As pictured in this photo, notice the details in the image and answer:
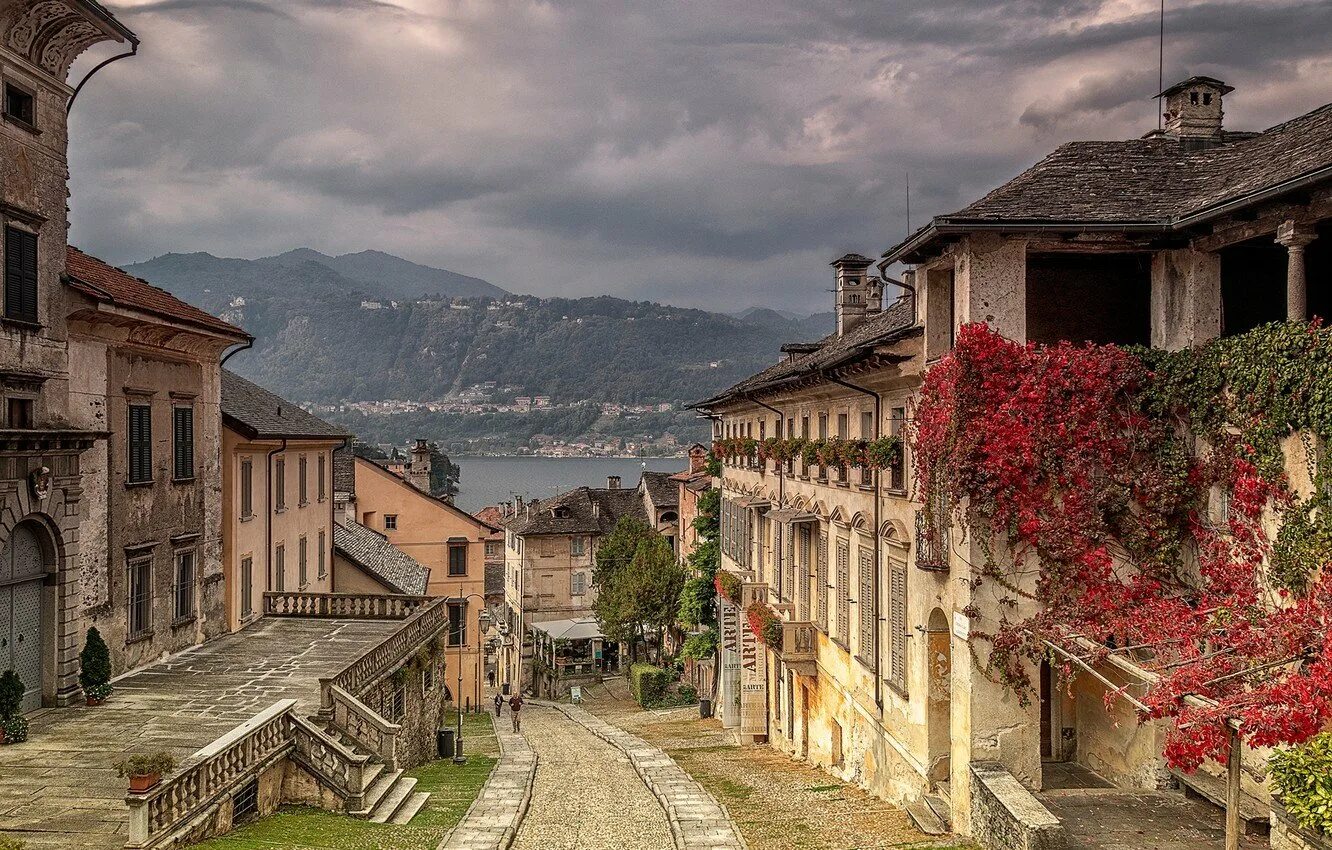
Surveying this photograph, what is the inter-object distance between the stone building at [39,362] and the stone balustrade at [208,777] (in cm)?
590

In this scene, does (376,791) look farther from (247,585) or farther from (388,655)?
(247,585)

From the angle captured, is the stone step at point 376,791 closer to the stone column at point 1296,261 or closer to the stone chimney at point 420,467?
the stone column at point 1296,261

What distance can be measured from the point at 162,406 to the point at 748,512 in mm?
19167

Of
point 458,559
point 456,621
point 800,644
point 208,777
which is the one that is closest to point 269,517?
point 800,644

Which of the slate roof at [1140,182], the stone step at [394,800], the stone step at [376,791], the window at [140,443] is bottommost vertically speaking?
the stone step at [394,800]

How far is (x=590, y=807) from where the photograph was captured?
72.8 feet

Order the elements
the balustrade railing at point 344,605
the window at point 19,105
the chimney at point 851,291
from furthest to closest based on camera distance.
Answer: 1. the chimney at point 851,291
2. the balustrade railing at point 344,605
3. the window at point 19,105

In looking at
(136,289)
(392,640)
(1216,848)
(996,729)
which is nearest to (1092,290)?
(996,729)

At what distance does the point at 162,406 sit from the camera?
82.2ft

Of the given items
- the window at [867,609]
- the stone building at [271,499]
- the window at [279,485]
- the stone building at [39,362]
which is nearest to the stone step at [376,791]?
the stone building at [39,362]

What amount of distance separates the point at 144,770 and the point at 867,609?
14.8 metres

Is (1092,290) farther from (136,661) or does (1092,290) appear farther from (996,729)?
(136,661)

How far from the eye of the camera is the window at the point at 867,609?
880 inches

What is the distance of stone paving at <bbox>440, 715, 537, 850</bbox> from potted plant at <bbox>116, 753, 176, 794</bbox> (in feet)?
16.2
